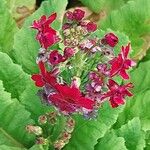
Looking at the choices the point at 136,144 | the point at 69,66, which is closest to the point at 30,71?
the point at 136,144

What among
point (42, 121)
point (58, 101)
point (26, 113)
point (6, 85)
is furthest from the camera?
point (6, 85)

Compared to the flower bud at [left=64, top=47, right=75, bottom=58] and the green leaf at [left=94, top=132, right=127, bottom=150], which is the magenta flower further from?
the green leaf at [left=94, top=132, right=127, bottom=150]

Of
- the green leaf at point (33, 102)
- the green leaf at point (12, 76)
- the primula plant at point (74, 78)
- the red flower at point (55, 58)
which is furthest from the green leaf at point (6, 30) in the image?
the red flower at point (55, 58)

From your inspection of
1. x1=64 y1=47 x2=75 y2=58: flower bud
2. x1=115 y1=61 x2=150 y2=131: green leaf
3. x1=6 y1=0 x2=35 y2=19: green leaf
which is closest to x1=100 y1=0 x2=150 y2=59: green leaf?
x1=115 y1=61 x2=150 y2=131: green leaf

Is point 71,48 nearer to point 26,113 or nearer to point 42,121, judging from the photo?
point 42,121

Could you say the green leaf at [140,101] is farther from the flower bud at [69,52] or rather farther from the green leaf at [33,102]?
the flower bud at [69,52]

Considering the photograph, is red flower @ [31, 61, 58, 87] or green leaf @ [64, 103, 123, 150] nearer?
red flower @ [31, 61, 58, 87]

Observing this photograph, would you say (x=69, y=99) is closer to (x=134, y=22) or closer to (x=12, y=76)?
(x=12, y=76)
